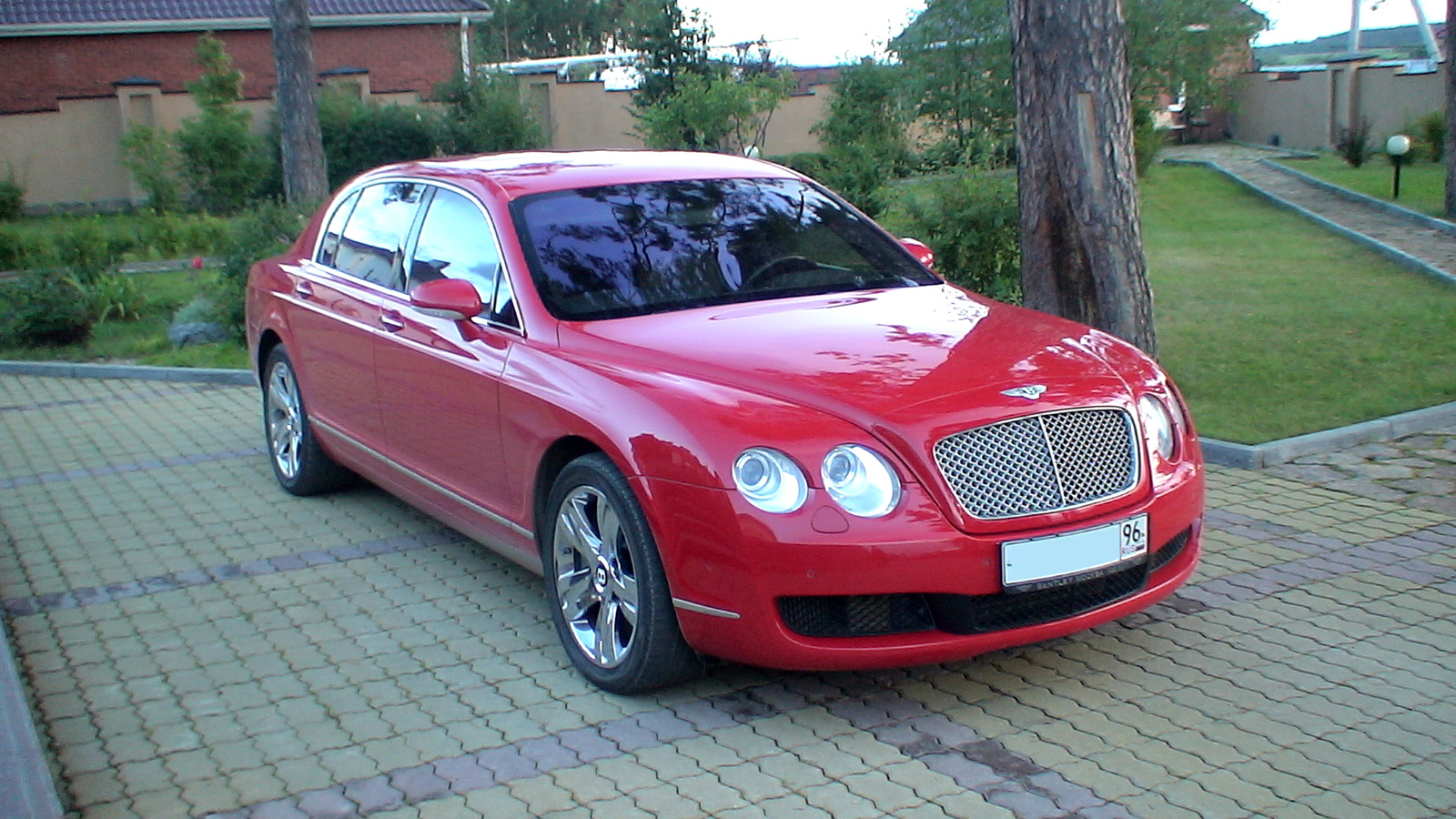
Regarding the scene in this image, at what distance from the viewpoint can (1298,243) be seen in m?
15.8

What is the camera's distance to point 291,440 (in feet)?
23.7

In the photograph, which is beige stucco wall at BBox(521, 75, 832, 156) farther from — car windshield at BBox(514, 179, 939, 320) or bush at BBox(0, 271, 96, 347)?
car windshield at BBox(514, 179, 939, 320)

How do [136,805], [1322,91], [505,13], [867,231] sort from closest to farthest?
[136,805], [867,231], [1322,91], [505,13]

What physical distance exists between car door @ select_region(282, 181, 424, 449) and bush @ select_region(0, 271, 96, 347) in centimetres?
697

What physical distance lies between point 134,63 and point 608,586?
119ft

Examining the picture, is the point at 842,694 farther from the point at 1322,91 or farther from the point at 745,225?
the point at 1322,91

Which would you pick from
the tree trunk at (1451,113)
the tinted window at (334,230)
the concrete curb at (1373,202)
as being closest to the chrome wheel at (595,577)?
the tinted window at (334,230)

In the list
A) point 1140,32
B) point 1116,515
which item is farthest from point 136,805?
point 1140,32

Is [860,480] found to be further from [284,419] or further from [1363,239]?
[1363,239]

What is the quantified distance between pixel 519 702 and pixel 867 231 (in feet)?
8.39

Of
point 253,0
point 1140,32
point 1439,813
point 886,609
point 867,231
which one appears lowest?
point 1439,813

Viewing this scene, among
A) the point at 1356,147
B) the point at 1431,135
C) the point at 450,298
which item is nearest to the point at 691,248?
the point at 450,298

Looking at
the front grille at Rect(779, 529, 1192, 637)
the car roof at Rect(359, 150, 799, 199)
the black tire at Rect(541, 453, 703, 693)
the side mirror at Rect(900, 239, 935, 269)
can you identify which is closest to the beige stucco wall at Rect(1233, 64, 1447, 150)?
the side mirror at Rect(900, 239, 935, 269)

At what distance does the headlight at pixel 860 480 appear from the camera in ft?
12.7
